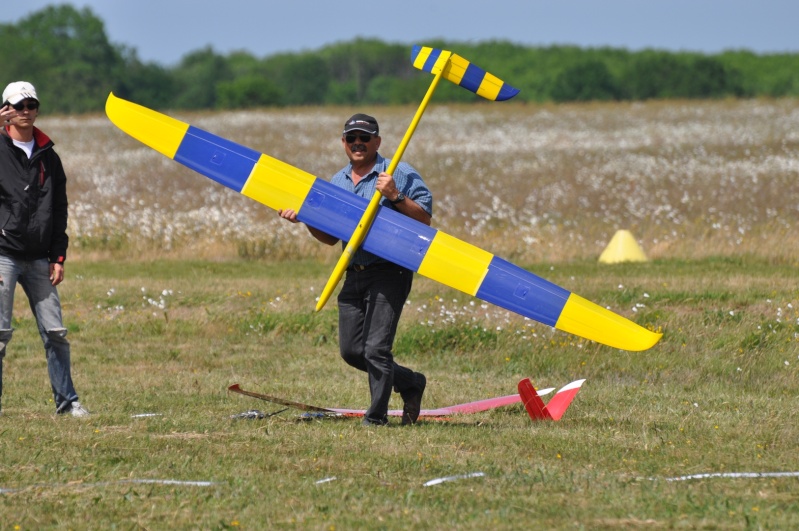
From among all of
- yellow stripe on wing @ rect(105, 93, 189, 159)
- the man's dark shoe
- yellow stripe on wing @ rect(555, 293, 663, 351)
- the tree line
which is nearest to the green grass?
the man's dark shoe

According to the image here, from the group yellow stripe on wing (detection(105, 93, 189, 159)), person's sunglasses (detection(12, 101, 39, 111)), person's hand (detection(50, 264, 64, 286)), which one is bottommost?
person's hand (detection(50, 264, 64, 286))

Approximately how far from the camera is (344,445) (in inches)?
286

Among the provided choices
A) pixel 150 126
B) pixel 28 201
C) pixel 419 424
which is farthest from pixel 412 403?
pixel 28 201

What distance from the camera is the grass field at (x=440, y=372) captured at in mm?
5852

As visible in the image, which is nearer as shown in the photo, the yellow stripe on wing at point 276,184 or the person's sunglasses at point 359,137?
the person's sunglasses at point 359,137

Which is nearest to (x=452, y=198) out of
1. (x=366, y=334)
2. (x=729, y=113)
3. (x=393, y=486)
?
(x=366, y=334)

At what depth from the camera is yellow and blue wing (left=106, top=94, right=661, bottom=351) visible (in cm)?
799

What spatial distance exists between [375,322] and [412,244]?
56 centimetres

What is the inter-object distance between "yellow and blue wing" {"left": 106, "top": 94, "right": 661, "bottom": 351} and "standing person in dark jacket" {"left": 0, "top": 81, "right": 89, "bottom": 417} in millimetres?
952

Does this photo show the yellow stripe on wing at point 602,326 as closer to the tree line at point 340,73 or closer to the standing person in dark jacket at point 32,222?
the standing person in dark jacket at point 32,222

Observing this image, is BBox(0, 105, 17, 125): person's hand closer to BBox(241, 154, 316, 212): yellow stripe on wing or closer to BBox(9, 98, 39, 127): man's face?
BBox(9, 98, 39, 127): man's face

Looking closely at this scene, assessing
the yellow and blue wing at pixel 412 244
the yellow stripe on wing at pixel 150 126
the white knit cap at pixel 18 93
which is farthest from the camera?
the yellow stripe on wing at pixel 150 126

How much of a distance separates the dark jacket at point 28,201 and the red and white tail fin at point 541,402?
3272 millimetres

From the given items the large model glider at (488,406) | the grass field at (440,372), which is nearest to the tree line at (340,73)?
the grass field at (440,372)
